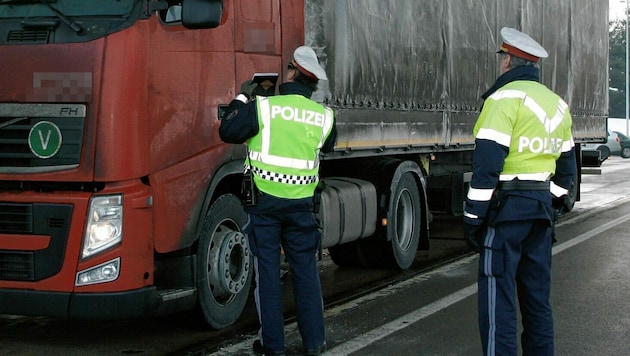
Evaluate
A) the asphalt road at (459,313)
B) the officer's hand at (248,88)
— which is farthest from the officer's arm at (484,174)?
the officer's hand at (248,88)

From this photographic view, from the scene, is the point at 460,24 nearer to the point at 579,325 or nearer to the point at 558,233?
the point at 558,233

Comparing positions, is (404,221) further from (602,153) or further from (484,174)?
(602,153)

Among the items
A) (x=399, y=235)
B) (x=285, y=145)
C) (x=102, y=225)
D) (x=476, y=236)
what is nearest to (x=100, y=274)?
(x=102, y=225)

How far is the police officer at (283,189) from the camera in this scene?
6.05 m

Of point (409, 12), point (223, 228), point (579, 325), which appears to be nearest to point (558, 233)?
point (409, 12)

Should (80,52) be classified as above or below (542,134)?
above

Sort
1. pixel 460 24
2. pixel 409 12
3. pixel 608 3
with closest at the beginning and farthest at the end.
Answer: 1. pixel 409 12
2. pixel 460 24
3. pixel 608 3

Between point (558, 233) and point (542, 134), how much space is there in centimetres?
794

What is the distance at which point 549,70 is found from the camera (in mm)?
14180

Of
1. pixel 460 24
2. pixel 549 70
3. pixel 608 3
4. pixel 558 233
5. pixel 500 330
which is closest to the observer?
pixel 500 330

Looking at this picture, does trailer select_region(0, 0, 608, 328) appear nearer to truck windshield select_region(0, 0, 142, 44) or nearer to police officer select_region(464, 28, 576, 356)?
truck windshield select_region(0, 0, 142, 44)

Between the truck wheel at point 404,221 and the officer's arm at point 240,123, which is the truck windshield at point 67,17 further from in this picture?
the truck wheel at point 404,221

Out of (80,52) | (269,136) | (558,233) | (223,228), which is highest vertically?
(80,52)

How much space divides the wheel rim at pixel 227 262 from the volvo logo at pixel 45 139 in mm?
1313
